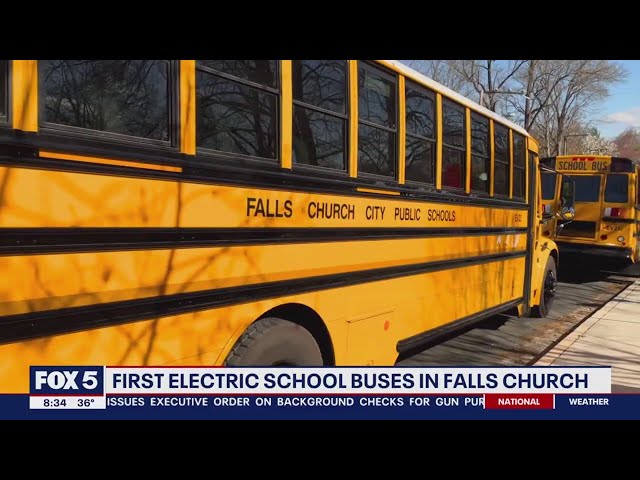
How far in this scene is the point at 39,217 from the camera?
1722 millimetres

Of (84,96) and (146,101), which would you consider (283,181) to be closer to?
(146,101)

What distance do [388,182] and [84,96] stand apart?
6.54 feet

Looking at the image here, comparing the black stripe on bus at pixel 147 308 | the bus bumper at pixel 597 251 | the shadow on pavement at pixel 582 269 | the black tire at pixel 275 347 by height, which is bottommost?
the shadow on pavement at pixel 582 269

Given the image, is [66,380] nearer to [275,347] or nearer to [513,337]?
[275,347]

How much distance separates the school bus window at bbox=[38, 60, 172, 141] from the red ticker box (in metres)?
1.87

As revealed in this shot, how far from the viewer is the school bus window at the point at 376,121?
3.19 metres

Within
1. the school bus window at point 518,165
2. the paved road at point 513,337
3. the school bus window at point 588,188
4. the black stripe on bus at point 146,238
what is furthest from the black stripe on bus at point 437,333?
the school bus window at point 588,188

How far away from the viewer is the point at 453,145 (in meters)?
4.29

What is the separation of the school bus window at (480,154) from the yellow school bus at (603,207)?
585cm

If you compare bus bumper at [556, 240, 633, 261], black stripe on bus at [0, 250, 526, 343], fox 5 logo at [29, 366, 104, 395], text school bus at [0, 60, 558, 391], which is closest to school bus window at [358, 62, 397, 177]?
text school bus at [0, 60, 558, 391]

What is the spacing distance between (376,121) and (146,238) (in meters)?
1.81

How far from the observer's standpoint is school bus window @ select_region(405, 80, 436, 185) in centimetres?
368

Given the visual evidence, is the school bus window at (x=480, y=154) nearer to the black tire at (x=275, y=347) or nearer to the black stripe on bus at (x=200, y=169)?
the black stripe on bus at (x=200, y=169)
